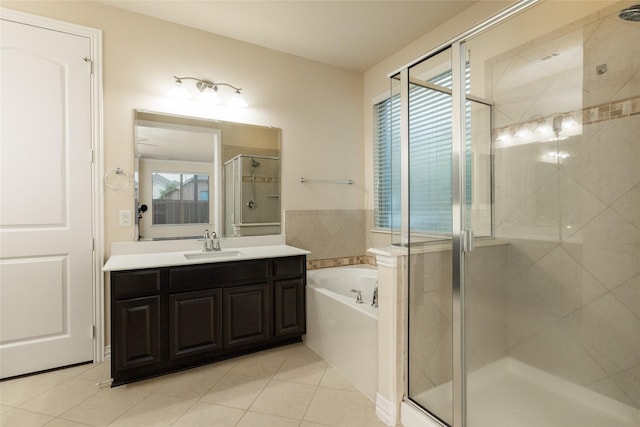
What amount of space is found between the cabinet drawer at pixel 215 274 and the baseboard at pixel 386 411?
1183mm

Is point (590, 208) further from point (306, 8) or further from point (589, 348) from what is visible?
point (306, 8)

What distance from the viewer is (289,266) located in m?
2.58

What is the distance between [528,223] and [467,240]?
0.80 m

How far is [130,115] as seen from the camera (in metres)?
2.46

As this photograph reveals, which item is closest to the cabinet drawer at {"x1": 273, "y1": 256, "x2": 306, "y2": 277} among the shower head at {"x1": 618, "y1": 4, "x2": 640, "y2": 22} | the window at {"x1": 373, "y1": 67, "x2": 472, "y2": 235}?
the window at {"x1": 373, "y1": 67, "x2": 472, "y2": 235}

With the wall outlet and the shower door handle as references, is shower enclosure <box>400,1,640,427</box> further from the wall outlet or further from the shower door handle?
the wall outlet

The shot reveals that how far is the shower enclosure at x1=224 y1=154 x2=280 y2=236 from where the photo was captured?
2.84m

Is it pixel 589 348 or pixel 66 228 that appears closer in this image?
pixel 589 348

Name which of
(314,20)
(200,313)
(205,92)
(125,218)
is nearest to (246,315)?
(200,313)

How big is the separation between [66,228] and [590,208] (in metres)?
3.39

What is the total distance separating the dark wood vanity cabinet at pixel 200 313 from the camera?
6.49ft

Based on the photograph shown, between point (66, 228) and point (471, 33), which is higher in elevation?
point (471, 33)

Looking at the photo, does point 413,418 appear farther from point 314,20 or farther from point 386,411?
point 314,20

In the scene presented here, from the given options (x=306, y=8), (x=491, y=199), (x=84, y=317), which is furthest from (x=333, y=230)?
(x=84, y=317)
